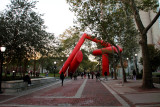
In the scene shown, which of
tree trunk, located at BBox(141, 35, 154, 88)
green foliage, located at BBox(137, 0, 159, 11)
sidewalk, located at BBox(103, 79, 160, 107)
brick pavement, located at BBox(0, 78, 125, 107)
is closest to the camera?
sidewalk, located at BBox(103, 79, 160, 107)

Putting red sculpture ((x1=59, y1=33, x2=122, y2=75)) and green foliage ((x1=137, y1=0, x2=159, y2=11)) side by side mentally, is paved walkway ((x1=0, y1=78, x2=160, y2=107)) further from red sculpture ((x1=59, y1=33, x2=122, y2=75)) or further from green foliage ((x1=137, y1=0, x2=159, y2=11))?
red sculpture ((x1=59, y1=33, x2=122, y2=75))

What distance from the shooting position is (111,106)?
7.01 metres

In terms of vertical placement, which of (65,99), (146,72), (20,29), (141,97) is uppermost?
(20,29)

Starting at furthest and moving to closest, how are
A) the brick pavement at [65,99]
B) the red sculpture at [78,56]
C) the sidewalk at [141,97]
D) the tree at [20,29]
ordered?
the red sculpture at [78,56]
the tree at [20,29]
the brick pavement at [65,99]
the sidewalk at [141,97]

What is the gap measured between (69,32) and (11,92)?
40.2 m

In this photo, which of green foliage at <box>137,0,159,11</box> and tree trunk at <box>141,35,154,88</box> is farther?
green foliage at <box>137,0,159,11</box>

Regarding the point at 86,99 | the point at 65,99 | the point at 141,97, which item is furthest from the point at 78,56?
the point at 141,97

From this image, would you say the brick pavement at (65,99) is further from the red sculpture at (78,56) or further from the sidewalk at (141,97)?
the red sculpture at (78,56)

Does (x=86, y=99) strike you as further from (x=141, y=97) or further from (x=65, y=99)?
(x=141, y=97)

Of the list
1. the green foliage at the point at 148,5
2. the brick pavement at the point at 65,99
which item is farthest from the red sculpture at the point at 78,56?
the brick pavement at the point at 65,99

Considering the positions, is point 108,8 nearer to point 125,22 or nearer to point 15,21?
point 125,22

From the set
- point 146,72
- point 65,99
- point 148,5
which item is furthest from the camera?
point 148,5

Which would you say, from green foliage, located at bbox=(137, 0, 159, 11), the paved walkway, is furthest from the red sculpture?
the paved walkway

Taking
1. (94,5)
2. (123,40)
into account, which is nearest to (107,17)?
(94,5)
